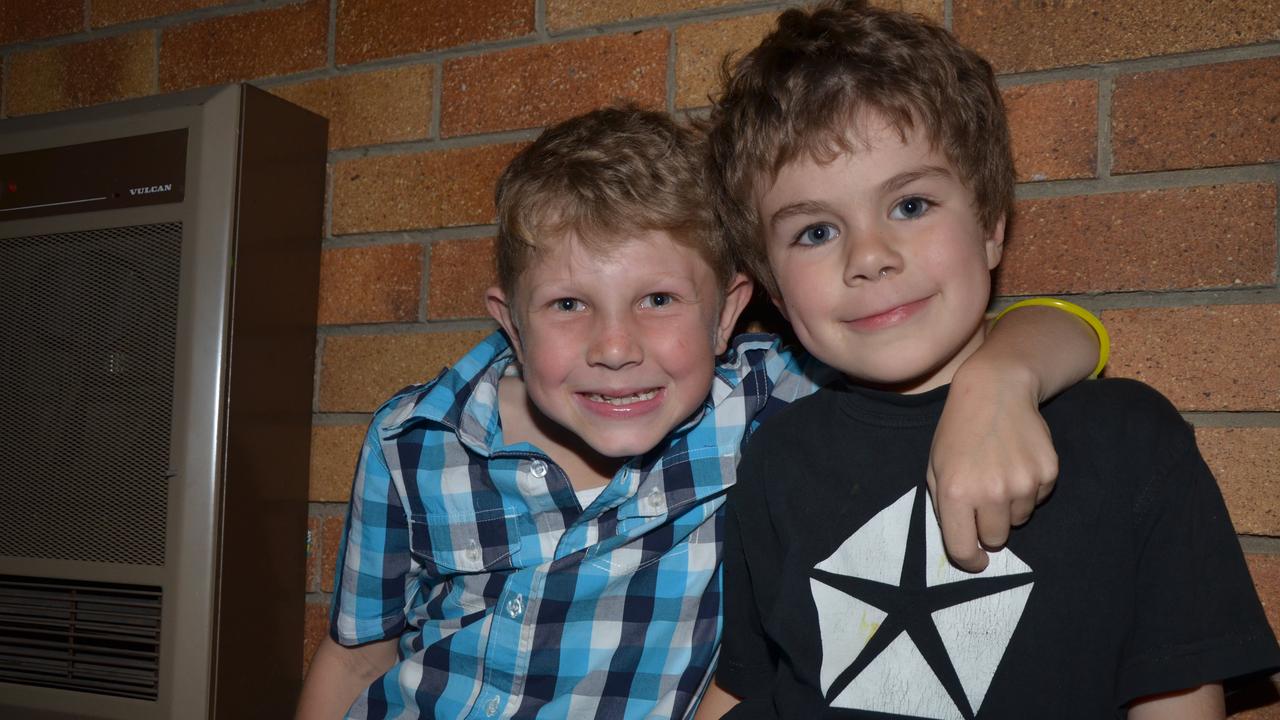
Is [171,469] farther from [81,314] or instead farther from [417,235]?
[417,235]

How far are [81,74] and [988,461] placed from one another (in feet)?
5.65

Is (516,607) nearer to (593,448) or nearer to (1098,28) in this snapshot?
(593,448)

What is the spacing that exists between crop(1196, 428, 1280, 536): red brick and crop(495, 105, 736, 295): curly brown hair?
1.95 ft

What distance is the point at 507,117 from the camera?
1457mm

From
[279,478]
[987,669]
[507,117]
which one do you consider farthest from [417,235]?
[987,669]

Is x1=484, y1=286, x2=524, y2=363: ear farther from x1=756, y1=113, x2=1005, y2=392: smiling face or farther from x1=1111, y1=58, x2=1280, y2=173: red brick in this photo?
x1=1111, y1=58, x2=1280, y2=173: red brick

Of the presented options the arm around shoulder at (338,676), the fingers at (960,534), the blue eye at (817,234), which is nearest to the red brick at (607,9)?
the blue eye at (817,234)

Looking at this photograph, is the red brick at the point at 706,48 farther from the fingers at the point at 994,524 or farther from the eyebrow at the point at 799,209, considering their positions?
the fingers at the point at 994,524

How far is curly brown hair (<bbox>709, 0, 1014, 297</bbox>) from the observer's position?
3.34 feet

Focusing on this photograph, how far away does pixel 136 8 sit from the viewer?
172 cm

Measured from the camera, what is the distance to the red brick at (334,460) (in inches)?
60.1

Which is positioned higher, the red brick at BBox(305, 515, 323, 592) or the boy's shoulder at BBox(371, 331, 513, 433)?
the boy's shoulder at BBox(371, 331, 513, 433)

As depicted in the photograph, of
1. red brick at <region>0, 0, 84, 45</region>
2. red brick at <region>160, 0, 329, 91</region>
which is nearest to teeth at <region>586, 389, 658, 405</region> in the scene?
red brick at <region>160, 0, 329, 91</region>

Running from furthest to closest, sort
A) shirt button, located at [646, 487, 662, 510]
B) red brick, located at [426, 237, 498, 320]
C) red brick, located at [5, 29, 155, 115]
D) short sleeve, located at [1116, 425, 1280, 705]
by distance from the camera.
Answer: red brick, located at [5, 29, 155, 115], red brick, located at [426, 237, 498, 320], shirt button, located at [646, 487, 662, 510], short sleeve, located at [1116, 425, 1280, 705]
